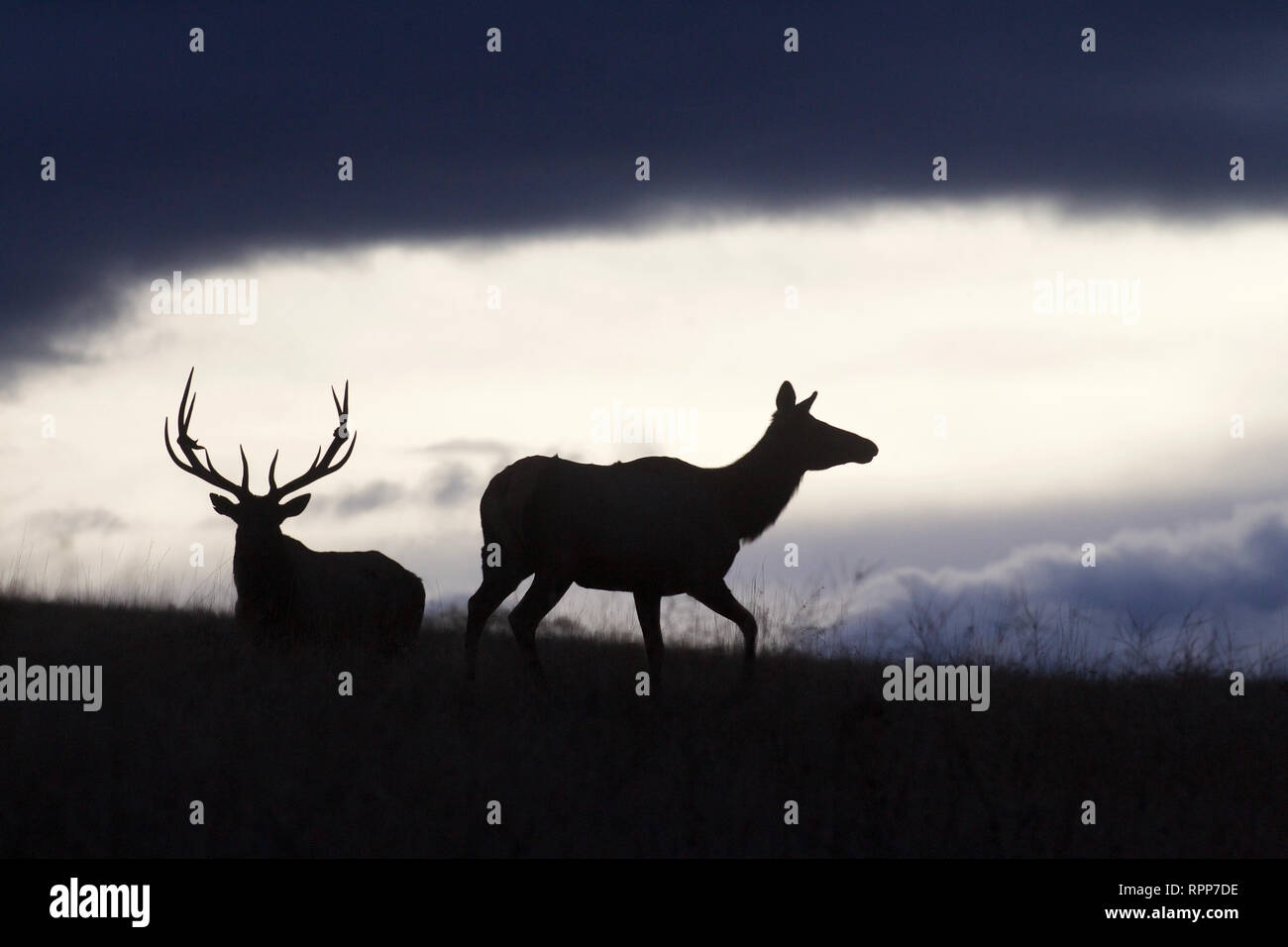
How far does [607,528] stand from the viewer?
1109cm

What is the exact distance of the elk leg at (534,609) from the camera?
10.7 metres

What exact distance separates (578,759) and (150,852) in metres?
2.32

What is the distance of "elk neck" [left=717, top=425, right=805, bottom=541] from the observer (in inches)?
469

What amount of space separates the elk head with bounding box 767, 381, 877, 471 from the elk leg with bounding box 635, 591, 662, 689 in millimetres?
1776

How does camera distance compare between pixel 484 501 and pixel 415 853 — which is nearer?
pixel 415 853

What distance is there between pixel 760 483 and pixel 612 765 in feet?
13.6

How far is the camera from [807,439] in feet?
40.1
